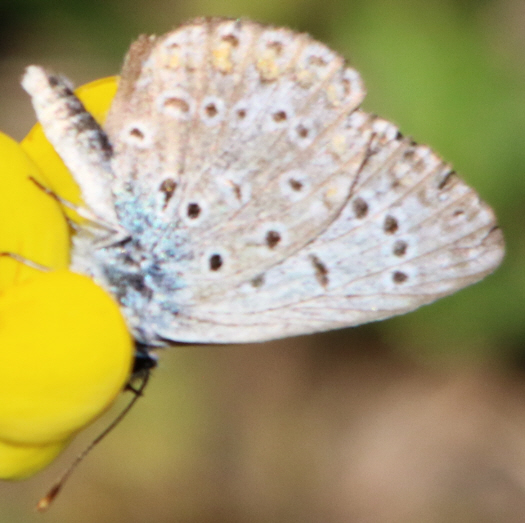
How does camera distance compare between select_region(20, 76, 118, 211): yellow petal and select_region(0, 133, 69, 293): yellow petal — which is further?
select_region(20, 76, 118, 211): yellow petal

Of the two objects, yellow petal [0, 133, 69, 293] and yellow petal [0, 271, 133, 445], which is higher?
yellow petal [0, 133, 69, 293]

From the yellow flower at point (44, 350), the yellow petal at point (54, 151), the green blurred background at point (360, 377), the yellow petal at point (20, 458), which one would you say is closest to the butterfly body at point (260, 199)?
the yellow petal at point (54, 151)

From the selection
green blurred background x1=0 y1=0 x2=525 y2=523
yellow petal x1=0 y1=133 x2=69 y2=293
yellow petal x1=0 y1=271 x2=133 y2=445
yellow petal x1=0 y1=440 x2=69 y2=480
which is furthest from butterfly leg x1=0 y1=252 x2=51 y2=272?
green blurred background x1=0 y1=0 x2=525 y2=523

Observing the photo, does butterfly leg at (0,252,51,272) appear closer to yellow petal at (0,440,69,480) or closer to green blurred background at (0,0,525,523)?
yellow petal at (0,440,69,480)

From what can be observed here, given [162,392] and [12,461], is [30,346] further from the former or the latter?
[162,392]

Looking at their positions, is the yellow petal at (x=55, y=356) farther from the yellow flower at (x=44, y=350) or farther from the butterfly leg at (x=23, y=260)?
the butterfly leg at (x=23, y=260)

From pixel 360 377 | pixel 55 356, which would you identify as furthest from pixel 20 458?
pixel 360 377

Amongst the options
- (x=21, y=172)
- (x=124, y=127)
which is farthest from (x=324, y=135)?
(x=21, y=172)

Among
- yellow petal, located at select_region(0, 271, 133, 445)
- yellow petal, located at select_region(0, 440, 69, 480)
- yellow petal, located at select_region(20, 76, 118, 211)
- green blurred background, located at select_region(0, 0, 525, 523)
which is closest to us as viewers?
yellow petal, located at select_region(0, 271, 133, 445)
